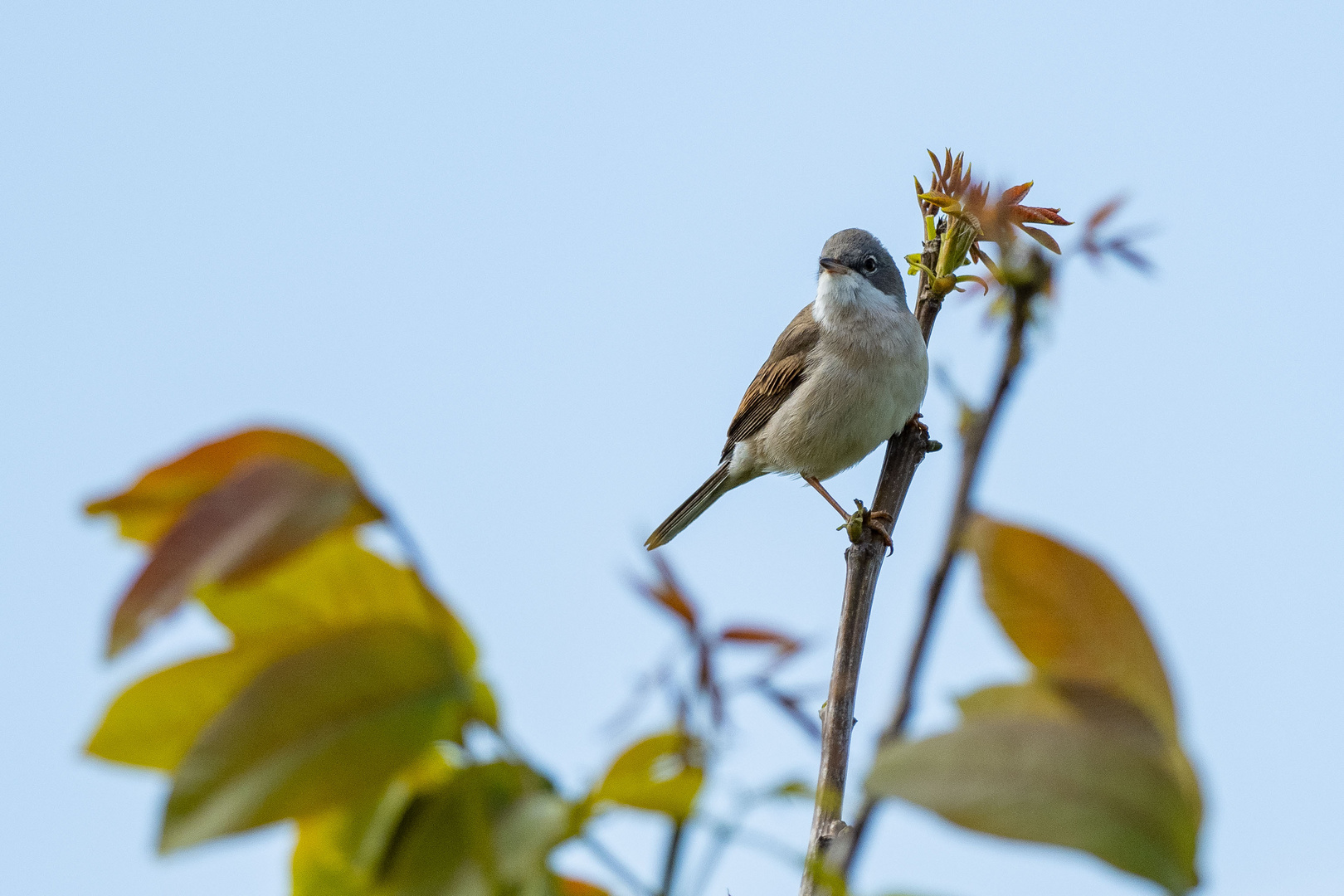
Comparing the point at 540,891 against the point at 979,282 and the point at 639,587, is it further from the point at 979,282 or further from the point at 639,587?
the point at 979,282

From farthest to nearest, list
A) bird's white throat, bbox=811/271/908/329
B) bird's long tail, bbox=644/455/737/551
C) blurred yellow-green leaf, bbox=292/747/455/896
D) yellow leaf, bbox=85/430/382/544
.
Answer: bird's long tail, bbox=644/455/737/551
bird's white throat, bbox=811/271/908/329
blurred yellow-green leaf, bbox=292/747/455/896
yellow leaf, bbox=85/430/382/544

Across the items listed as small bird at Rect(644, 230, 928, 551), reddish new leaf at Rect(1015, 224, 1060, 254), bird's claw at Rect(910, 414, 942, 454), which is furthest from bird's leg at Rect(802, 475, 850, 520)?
reddish new leaf at Rect(1015, 224, 1060, 254)

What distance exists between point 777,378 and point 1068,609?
5.89 meters

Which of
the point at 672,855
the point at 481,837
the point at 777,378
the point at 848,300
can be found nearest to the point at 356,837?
the point at 481,837

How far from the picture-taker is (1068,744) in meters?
0.79

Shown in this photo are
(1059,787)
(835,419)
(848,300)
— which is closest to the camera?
(1059,787)

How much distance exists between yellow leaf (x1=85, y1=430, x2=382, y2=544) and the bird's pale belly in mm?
5062

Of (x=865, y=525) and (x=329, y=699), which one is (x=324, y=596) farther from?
(x=865, y=525)

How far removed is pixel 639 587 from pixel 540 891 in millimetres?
236

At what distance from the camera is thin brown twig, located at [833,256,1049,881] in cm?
80

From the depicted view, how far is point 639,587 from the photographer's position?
2.78 feet

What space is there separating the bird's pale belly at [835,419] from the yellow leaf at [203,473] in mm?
5062

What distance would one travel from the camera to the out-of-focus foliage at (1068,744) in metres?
0.76

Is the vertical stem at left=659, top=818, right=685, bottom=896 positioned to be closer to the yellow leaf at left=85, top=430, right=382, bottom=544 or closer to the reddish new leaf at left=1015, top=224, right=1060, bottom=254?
the yellow leaf at left=85, top=430, right=382, bottom=544
